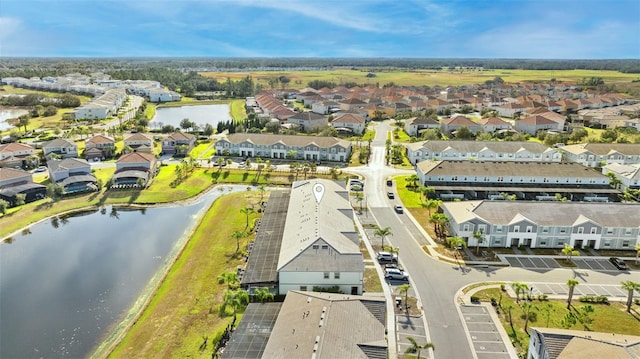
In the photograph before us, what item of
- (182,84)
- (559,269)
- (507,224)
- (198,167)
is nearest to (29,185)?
(198,167)

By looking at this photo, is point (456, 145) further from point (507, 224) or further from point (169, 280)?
point (169, 280)

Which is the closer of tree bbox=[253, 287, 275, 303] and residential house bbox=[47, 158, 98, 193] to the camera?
tree bbox=[253, 287, 275, 303]

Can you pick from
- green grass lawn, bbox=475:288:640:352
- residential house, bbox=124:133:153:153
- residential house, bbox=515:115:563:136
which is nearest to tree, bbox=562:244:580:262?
green grass lawn, bbox=475:288:640:352

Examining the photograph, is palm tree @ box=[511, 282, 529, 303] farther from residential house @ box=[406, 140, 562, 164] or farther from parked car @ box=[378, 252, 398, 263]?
residential house @ box=[406, 140, 562, 164]

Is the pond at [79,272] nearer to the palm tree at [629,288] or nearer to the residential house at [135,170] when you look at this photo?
the residential house at [135,170]

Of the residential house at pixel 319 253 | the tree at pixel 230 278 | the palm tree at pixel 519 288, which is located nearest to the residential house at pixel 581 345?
the palm tree at pixel 519 288

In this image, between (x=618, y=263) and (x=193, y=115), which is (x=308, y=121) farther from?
(x=618, y=263)

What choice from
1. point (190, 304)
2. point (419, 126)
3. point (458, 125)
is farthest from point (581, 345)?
point (458, 125)
